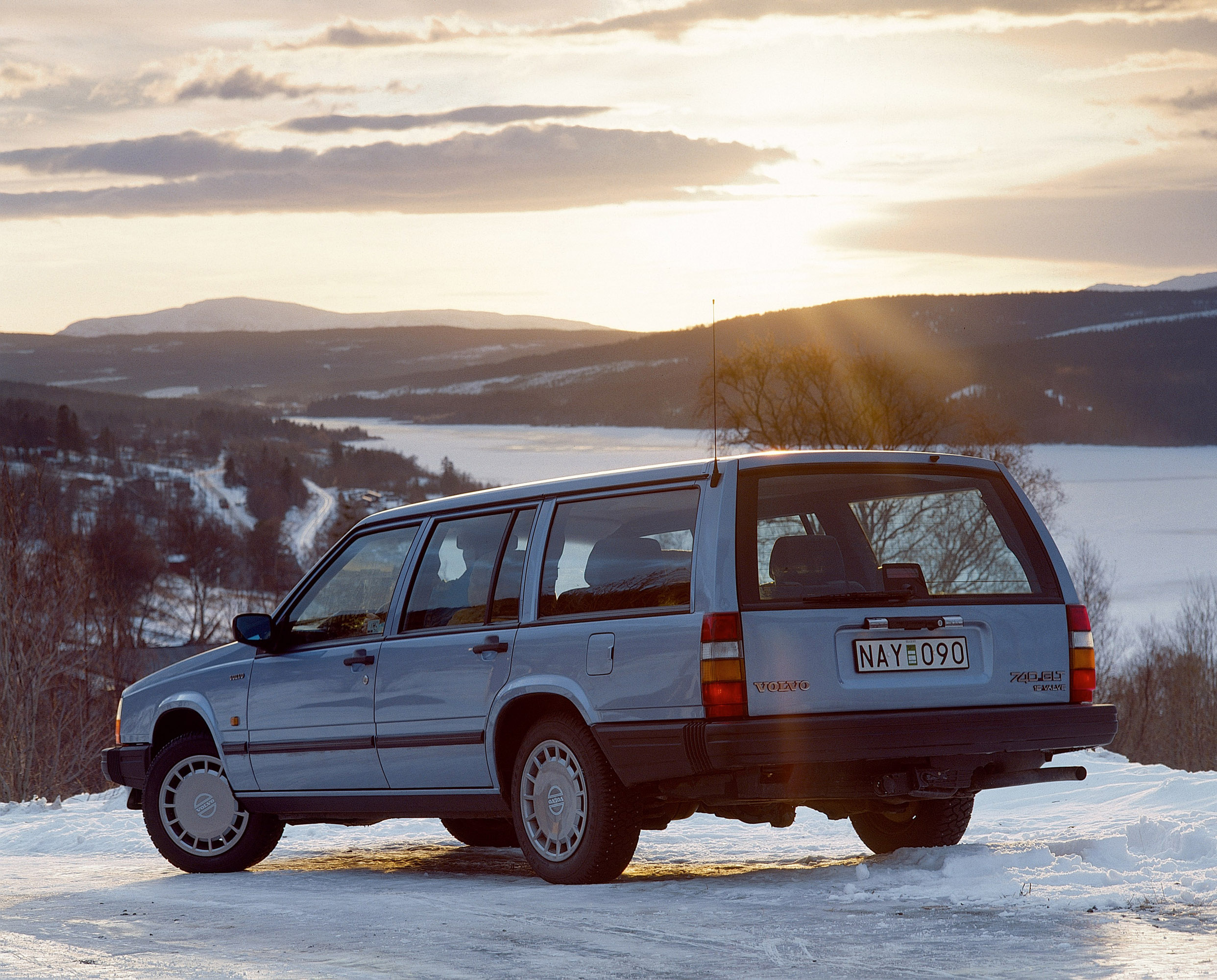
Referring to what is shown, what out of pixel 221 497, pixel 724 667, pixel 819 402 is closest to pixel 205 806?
pixel 724 667

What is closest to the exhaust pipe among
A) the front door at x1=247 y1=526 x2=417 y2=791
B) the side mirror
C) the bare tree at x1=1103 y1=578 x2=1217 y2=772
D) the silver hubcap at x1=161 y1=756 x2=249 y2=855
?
the front door at x1=247 y1=526 x2=417 y2=791

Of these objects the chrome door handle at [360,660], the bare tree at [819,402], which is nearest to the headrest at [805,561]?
the chrome door handle at [360,660]

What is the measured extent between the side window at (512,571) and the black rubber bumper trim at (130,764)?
2.82 meters

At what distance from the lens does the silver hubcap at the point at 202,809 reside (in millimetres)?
8461

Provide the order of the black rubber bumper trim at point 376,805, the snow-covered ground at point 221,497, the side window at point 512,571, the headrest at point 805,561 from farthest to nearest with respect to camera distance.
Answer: the snow-covered ground at point 221,497 < the black rubber bumper trim at point 376,805 < the side window at point 512,571 < the headrest at point 805,561

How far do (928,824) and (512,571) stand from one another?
2.52 meters

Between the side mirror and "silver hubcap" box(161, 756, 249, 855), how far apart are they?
0.81 metres

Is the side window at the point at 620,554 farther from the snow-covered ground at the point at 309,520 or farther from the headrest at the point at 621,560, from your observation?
the snow-covered ground at the point at 309,520

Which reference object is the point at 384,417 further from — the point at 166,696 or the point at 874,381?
the point at 166,696

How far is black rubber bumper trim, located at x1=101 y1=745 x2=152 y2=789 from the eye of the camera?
28.5 feet

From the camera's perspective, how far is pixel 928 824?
7.61m

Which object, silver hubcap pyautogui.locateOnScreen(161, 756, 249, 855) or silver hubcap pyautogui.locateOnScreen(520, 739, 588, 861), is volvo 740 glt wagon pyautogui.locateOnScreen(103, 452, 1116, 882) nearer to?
silver hubcap pyautogui.locateOnScreen(520, 739, 588, 861)

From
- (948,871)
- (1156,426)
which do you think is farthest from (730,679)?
(1156,426)

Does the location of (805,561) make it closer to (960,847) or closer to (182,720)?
(960,847)
